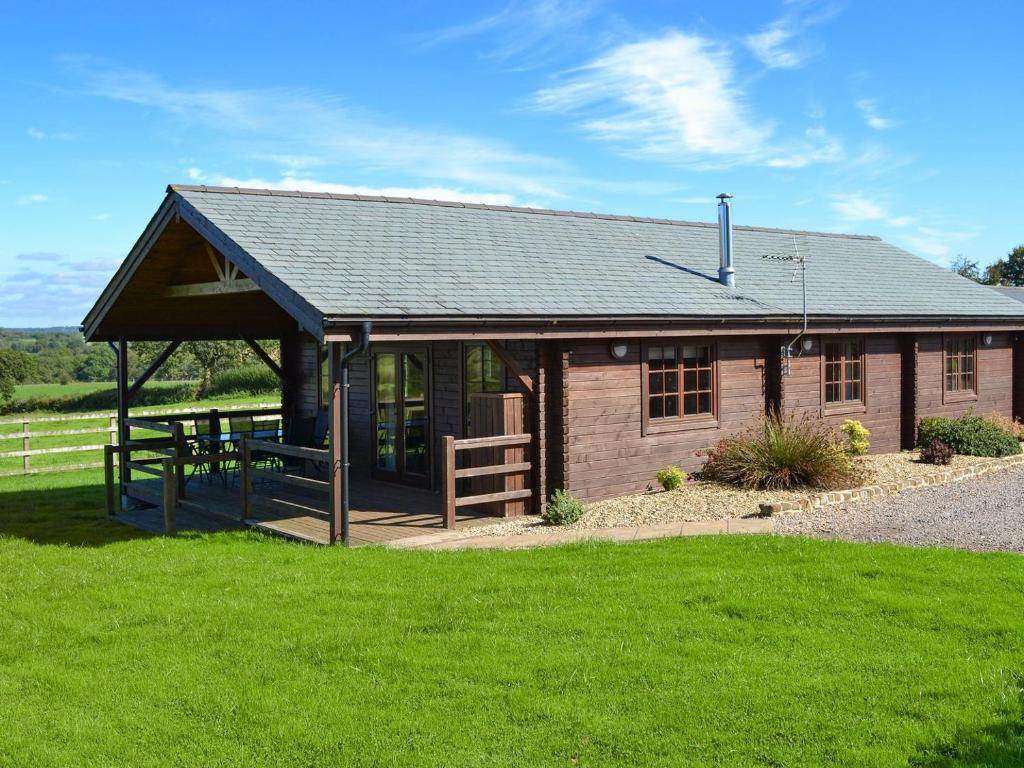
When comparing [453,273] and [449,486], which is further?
[453,273]

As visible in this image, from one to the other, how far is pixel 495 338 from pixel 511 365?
422 mm

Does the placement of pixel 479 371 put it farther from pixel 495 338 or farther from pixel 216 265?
pixel 216 265

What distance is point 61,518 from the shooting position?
12375 mm

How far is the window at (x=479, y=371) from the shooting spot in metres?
12.3

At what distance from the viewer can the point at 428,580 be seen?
795 centimetres

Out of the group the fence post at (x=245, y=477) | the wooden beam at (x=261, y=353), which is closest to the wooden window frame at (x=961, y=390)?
the wooden beam at (x=261, y=353)

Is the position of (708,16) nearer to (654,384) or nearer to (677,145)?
(654,384)

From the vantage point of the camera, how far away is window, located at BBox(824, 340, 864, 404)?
15.7 m

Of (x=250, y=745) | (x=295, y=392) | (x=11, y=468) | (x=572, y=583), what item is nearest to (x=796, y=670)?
(x=572, y=583)

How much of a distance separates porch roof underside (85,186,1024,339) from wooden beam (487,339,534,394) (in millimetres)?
327

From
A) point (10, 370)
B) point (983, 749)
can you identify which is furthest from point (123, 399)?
point (10, 370)

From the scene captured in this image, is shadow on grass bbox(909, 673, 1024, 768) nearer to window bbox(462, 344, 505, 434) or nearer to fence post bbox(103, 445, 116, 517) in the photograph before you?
window bbox(462, 344, 505, 434)

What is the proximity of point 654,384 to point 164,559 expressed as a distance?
6.70 metres

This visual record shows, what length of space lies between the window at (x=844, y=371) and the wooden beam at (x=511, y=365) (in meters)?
6.60
